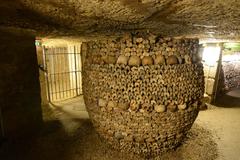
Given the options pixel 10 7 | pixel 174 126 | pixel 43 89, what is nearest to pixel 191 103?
pixel 174 126

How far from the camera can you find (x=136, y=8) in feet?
4.59

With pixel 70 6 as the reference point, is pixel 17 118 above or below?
below

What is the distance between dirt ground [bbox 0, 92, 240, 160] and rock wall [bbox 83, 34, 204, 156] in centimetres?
33

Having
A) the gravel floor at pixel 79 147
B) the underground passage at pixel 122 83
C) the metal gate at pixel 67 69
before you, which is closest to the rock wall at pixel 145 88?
the underground passage at pixel 122 83

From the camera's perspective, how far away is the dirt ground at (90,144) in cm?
249

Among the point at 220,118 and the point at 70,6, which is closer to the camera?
the point at 70,6

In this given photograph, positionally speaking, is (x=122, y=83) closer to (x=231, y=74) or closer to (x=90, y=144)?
(x=90, y=144)

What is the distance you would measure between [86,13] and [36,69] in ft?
7.06

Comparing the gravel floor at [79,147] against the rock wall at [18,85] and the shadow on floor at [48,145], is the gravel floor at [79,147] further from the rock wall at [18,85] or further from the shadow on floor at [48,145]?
the rock wall at [18,85]

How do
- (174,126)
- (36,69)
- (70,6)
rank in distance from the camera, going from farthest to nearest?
(36,69) → (174,126) → (70,6)

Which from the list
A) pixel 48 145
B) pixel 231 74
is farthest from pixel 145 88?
pixel 231 74

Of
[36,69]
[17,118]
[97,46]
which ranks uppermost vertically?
[97,46]

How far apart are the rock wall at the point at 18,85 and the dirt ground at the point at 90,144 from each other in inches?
10.3

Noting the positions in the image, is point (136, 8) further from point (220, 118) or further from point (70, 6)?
point (220, 118)
